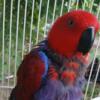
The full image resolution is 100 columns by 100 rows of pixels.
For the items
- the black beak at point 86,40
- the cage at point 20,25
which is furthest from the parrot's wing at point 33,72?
the cage at point 20,25

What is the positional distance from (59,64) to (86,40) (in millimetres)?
156

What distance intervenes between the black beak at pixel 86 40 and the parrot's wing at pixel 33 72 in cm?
14

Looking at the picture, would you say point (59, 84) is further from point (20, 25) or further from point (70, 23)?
point (20, 25)

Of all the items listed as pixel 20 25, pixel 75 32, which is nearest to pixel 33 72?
pixel 75 32

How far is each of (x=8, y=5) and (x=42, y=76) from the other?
777 mm

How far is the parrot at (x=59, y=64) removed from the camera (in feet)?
3.20

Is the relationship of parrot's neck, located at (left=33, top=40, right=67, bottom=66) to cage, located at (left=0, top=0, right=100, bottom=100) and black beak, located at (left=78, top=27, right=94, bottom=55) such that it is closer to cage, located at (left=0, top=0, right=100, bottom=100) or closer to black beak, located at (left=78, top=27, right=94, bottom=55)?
black beak, located at (left=78, top=27, right=94, bottom=55)

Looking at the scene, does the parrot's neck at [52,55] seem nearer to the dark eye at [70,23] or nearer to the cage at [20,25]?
the dark eye at [70,23]

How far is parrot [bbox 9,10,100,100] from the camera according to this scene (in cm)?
98

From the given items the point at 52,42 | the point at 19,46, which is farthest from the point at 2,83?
the point at 52,42

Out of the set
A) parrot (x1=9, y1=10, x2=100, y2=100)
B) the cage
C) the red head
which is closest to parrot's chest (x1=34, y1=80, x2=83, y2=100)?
parrot (x1=9, y1=10, x2=100, y2=100)

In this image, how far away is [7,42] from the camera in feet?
5.88

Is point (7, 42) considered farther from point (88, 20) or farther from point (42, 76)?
point (88, 20)

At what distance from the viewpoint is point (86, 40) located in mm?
960
